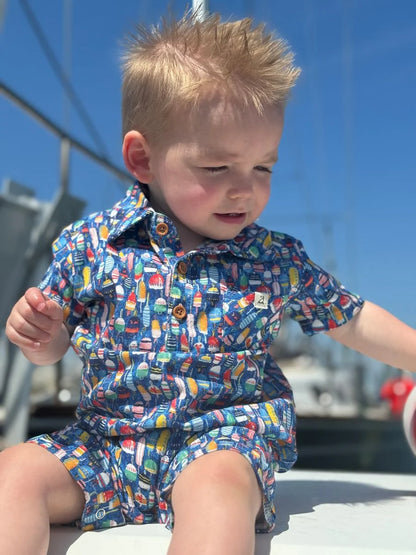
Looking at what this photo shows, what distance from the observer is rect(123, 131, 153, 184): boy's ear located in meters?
1.01

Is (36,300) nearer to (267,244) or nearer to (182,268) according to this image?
(182,268)

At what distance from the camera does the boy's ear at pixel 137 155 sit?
1013 mm

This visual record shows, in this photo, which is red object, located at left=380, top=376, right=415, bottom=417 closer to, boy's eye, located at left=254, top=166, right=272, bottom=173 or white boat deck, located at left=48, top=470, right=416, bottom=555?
white boat deck, located at left=48, top=470, right=416, bottom=555

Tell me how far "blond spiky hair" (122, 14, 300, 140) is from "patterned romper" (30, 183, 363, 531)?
0.13 metres

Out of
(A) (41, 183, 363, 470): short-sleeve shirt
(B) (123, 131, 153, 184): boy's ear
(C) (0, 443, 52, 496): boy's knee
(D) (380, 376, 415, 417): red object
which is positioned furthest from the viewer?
(D) (380, 376, 415, 417): red object

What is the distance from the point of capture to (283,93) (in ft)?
3.21

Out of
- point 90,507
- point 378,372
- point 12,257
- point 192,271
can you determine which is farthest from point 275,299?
point 378,372

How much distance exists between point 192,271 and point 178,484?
0.27 m

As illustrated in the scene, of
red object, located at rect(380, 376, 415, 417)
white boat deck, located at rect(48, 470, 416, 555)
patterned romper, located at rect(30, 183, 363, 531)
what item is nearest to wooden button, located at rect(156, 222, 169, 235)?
patterned romper, located at rect(30, 183, 363, 531)

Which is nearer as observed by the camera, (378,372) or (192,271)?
(192,271)

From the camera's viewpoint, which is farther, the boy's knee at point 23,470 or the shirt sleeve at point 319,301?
the shirt sleeve at point 319,301

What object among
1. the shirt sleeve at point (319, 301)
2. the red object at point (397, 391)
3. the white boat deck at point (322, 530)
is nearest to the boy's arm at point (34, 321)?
the white boat deck at point (322, 530)

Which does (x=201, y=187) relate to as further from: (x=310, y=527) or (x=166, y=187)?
(x=310, y=527)

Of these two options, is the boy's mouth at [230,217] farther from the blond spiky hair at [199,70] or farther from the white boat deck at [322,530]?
the white boat deck at [322,530]
